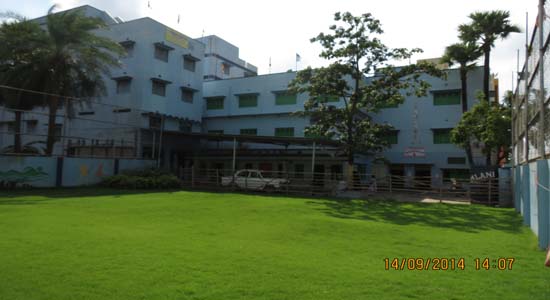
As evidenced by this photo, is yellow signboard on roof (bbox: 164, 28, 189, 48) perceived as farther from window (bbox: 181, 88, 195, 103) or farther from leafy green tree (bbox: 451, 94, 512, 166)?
leafy green tree (bbox: 451, 94, 512, 166)

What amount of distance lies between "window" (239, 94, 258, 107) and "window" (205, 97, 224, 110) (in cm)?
193

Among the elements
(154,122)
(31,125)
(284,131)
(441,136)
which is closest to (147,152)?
(154,122)

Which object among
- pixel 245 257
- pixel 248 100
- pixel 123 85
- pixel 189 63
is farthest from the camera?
pixel 248 100

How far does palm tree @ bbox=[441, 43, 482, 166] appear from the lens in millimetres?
26797

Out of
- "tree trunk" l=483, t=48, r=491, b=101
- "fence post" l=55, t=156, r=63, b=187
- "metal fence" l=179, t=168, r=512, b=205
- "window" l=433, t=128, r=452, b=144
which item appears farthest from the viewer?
"window" l=433, t=128, r=452, b=144

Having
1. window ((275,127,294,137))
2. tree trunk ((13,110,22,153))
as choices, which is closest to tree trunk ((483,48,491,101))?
window ((275,127,294,137))

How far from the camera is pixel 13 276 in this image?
178 inches

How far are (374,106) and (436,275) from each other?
16488 mm

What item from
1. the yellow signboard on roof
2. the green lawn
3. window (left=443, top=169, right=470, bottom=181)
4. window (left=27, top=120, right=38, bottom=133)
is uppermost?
the yellow signboard on roof

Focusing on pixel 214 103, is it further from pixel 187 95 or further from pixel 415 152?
pixel 415 152

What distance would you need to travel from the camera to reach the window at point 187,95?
3278 centimetres

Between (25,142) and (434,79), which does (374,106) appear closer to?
(434,79)

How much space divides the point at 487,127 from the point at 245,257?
20.3m

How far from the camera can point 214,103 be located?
3569 cm
